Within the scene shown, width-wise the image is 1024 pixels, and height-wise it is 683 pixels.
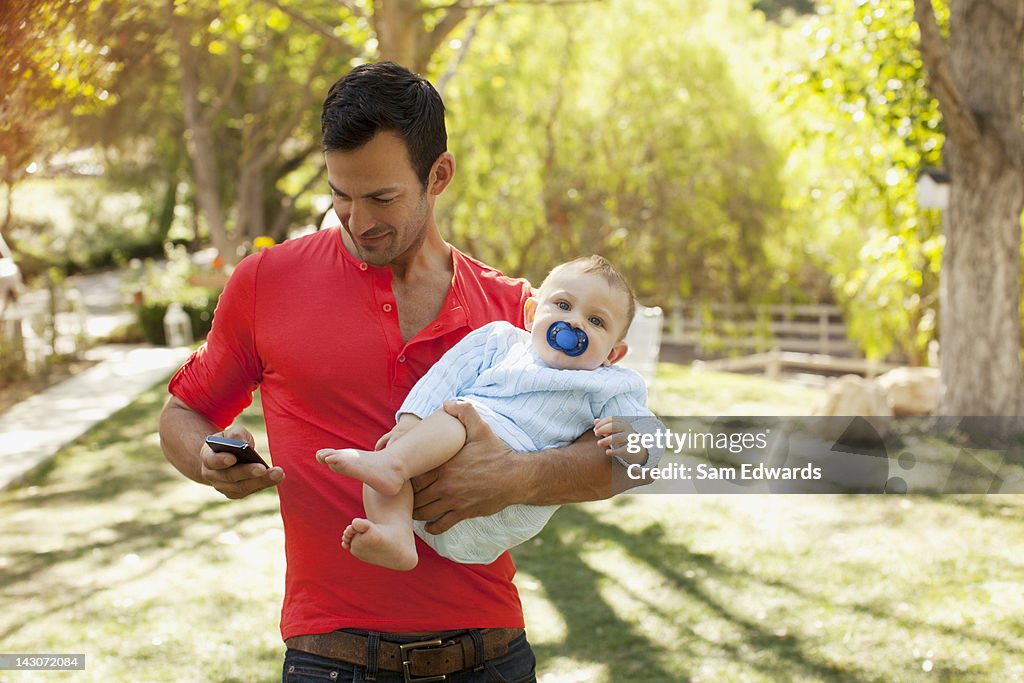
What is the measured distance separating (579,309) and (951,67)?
7.32 m

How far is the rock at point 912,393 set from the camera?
11.1 meters

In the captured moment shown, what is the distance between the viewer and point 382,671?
2.18 meters

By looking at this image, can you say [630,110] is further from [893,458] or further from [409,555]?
[409,555]

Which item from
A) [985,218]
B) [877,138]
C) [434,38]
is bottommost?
[985,218]

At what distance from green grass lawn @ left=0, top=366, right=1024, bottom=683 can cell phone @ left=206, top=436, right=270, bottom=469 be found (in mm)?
3455

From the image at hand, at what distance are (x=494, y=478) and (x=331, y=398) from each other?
36 cm

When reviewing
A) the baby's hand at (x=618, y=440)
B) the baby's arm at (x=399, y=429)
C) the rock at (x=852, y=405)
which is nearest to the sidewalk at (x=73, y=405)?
the rock at (x=852, y=405)

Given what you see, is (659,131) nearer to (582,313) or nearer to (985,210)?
(985,210)

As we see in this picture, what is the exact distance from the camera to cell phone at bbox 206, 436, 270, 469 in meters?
1.97

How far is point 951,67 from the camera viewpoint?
28.2ft

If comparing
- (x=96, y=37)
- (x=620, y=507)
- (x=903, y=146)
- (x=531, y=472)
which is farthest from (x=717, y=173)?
(x=531, y=472)

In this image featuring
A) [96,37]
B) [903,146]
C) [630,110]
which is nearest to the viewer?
[96,37]

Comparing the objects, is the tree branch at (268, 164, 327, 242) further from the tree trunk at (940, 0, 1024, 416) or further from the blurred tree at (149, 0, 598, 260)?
the tree trunk at (940, 0, 1024, 416)

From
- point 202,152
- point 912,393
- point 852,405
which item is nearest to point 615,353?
point 852,405
